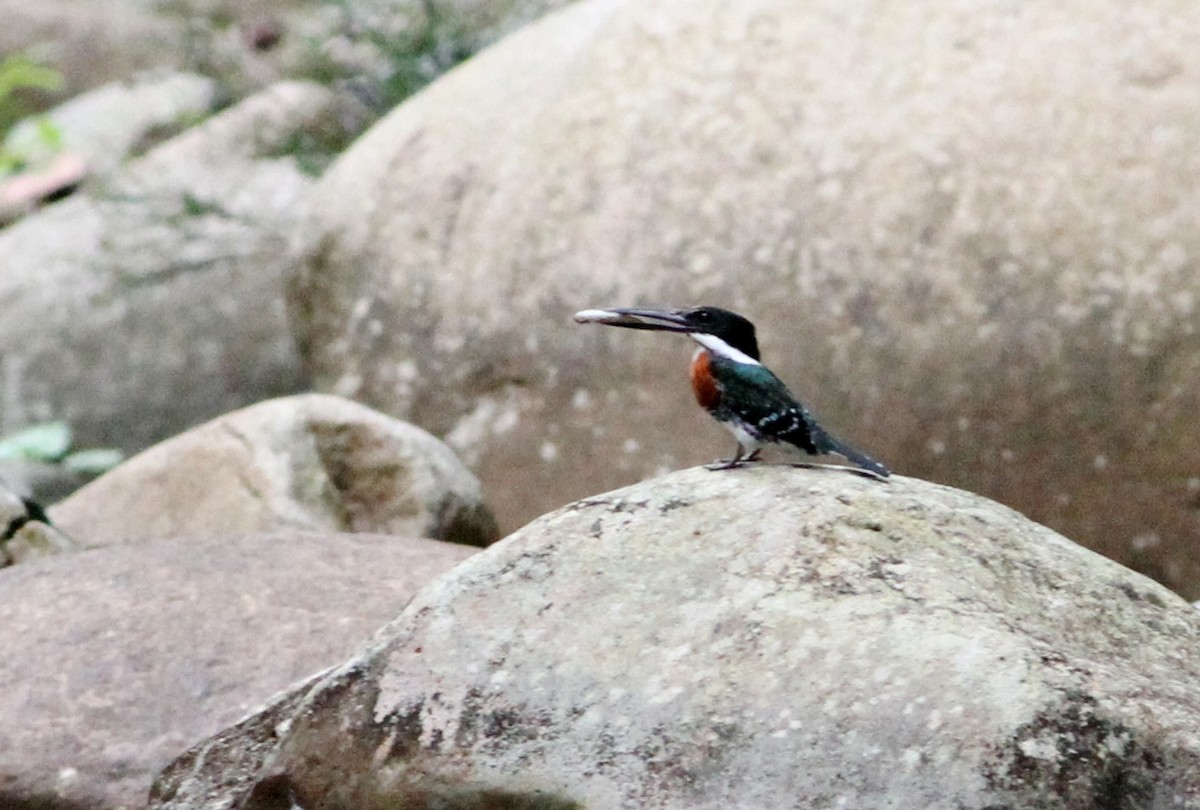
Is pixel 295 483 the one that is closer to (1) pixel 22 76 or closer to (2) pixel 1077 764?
(2) pixel 1077 764

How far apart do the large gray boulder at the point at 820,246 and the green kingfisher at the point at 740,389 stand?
1933 millimetres

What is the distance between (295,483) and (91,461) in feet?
7.80

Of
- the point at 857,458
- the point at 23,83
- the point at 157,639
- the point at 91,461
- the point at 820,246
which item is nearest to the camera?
the point at 857,458

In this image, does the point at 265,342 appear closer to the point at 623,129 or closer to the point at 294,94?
the point at 294,94

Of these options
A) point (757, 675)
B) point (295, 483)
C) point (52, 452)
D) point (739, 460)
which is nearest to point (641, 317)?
point (739, 460)

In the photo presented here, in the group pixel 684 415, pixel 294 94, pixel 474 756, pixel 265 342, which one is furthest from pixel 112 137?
pixel 474 756

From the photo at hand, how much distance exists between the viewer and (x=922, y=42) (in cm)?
596

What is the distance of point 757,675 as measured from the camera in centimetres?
288

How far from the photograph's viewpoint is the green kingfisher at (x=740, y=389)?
3541 mm

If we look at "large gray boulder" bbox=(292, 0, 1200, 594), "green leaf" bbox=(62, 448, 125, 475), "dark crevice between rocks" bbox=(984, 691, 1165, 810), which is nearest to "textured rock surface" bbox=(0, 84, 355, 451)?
"green leaf" bbox=(62, 448, 125, 475)

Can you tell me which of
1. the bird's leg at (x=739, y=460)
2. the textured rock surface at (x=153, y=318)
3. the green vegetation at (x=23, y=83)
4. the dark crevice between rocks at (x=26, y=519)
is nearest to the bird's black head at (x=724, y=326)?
the bird's leg at (x=739, y=460)

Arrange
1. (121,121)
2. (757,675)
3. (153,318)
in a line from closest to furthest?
(757,675), (153,318), (121,121)

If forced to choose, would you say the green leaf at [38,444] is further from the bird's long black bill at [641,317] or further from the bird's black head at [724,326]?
the bird's black head at [724,326]

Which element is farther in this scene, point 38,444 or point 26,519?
point 38,444
